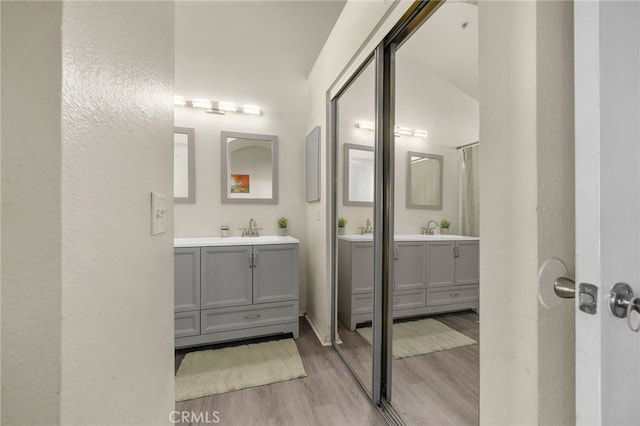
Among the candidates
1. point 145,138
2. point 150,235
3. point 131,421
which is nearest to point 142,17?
point 145,138

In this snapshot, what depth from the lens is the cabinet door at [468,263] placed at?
95cm

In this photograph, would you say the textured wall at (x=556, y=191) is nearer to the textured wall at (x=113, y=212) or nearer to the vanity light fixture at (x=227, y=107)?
the textured wall at (x=113, y=212)

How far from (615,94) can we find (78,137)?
952 millimetres

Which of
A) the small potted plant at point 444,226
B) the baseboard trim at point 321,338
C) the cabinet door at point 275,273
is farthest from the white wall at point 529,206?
the cabinet door at point 275,273

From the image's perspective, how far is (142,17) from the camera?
615mm

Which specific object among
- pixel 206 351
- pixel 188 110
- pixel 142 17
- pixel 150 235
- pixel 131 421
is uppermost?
pixel 188 110

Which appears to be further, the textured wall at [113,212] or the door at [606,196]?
the door at [606,196]

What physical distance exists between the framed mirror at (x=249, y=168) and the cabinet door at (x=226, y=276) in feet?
2.20

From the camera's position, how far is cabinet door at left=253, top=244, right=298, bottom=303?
2.25 metres

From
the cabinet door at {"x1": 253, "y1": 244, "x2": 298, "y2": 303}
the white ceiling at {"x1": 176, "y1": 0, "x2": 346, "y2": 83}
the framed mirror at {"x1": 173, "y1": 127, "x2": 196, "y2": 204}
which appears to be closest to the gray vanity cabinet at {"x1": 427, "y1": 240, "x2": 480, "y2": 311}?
the cabinet door at {"x1": 253, "y1": 244, "x2": 298, "y2": 303}

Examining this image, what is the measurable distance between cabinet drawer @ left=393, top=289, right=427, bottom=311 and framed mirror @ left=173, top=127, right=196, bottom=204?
204 cm

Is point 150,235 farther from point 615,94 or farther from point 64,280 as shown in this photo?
point 615,94

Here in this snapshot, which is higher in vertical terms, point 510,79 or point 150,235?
point 510,79

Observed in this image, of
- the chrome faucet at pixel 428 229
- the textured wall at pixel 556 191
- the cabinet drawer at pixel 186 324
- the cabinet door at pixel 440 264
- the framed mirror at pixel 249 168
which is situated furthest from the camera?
the framed mirror at pixel 249 168
